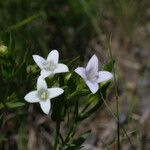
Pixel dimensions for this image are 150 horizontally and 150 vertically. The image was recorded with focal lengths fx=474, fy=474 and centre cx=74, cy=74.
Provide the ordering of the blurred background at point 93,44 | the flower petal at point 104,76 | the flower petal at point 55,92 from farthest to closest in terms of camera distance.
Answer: the blurred background at point 93,44
the flower petal at point 104,76
the flower petal at point 55,92

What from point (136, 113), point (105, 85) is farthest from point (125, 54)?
point (105, 85)

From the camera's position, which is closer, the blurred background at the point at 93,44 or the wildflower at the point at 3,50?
the wildflower at the point at 3,50

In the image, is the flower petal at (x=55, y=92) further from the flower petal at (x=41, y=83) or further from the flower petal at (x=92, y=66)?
the flower petal at (x=92, y=66)

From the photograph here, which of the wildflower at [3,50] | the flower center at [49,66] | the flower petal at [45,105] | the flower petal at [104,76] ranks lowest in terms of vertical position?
the flower petal at [45,105]

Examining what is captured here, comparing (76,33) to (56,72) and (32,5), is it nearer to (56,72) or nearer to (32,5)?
(32,5)

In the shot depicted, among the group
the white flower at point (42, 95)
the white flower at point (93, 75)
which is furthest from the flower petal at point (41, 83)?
the white flower at point (93, 75)

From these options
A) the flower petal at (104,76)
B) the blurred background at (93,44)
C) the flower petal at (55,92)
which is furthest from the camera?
the blurred background at (93,44)

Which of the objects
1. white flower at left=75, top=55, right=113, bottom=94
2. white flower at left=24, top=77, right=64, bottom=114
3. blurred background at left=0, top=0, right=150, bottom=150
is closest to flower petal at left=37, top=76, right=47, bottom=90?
white flower at left=24, top=77, right=64, bottom=114
